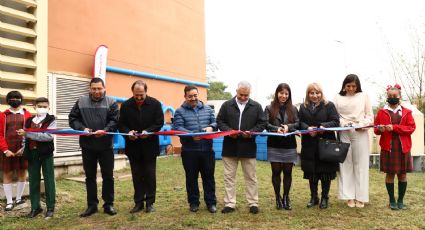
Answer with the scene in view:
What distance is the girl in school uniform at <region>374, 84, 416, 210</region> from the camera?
516 cm

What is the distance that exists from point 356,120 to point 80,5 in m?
7.61

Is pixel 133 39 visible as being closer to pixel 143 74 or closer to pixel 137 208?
pixel 143 74

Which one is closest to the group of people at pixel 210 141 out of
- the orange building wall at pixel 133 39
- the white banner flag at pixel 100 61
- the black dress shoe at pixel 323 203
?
the black dress shoe at pixel 323 203

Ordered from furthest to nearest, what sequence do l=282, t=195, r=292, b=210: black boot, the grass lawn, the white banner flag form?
the white banner flag → l=282, t=195, r=292, b=210: black boot → the grass lawn

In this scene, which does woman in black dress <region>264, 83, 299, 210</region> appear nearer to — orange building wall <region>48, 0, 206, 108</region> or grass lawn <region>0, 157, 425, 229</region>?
grass lawn <region>0, 157, 425, 229</region>

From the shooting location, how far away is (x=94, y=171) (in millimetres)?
5023

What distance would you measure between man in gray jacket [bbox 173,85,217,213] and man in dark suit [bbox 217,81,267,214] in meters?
0.20

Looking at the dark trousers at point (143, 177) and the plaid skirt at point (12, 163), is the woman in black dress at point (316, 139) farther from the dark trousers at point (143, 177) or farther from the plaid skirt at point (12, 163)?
the plaid skirt at point (12, 163)

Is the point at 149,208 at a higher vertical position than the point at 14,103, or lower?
lower

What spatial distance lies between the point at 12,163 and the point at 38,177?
64cm

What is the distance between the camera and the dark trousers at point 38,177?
16.3ft

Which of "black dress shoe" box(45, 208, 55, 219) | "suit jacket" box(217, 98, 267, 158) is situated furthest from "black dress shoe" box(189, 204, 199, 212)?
"black dress shoe" box(45, 208, 55, 219)

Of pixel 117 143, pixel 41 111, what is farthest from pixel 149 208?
pixel 117 143

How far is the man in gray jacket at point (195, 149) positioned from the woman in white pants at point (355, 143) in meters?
1.87
